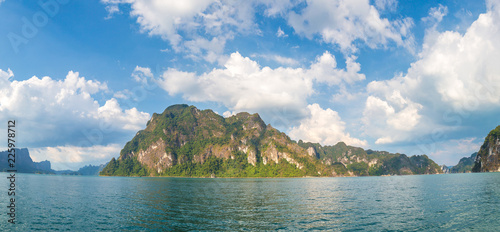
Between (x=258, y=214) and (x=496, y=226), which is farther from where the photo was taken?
(x=258, y=214)

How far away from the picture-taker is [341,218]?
128ft

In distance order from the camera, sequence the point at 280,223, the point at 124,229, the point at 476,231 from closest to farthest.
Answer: the point at 476,231 → the point at 124,229 → the point at 280,223

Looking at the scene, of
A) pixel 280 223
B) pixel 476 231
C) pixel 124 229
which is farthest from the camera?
pixel 280 223

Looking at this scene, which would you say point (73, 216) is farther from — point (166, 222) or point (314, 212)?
point (314, 212)

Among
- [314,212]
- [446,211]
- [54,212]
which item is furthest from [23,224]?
[446,211]

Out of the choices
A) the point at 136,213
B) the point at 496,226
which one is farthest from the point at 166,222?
the point at 496,226

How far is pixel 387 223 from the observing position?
34.8 meters

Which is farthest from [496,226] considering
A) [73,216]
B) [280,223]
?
[73,216]

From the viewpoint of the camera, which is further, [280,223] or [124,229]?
[280,223]

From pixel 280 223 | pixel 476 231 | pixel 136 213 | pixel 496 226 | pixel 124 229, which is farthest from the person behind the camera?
pixel 136 213

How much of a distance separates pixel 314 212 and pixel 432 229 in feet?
60.7

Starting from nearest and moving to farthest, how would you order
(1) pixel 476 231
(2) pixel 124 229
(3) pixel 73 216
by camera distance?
(1) pixel 476 231 < (2) pixel 124 229 < (3) pixel 73 216

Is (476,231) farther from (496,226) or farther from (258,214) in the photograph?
(258,214)

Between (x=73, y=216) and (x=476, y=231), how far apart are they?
6081 cm
